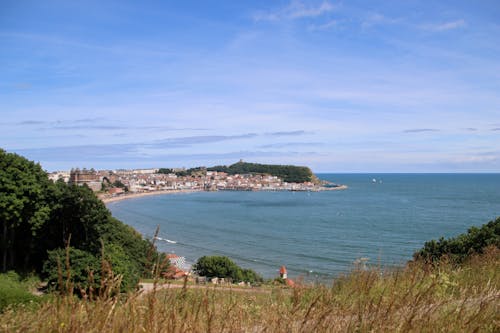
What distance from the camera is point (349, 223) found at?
55.3 meters

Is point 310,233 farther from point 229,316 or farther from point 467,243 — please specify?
point 229,316

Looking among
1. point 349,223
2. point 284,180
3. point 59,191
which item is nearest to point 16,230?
point 59,191

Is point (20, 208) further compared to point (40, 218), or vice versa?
point (40, 218)

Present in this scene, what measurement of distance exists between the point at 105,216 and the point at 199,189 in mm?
144279

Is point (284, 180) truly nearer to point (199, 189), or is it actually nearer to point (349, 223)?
point (199, 189)

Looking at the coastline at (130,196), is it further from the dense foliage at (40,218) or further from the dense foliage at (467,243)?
the dense foliage at (467,243)

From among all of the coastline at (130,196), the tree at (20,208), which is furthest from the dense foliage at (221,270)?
the coastline at (130,196)

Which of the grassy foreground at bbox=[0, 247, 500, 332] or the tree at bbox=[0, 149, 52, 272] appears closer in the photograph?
the grassy foreground at bbox=[0, 247, 500, 332]

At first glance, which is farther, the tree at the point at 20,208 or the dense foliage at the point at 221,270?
the dense foliage at the point at 221,270

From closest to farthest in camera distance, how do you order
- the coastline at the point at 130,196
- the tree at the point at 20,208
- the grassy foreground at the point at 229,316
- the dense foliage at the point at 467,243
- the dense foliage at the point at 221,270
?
the grassy foreground at the point at 229,316 → the dense foliage at the point at 467,243 → the tree at the point at 20,208 → the dense foliage at the point at 221,270 → the coastline at the point at 130,196

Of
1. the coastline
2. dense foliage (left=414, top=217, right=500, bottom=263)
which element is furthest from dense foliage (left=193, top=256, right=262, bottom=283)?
the coastline

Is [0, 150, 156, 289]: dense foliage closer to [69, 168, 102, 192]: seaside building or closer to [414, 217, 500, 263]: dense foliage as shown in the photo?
[414, 217, 500, 263]: dense foliage

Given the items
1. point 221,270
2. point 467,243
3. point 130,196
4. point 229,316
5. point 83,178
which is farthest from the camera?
point 130,196

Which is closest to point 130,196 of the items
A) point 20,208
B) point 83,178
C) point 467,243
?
point 83,178
